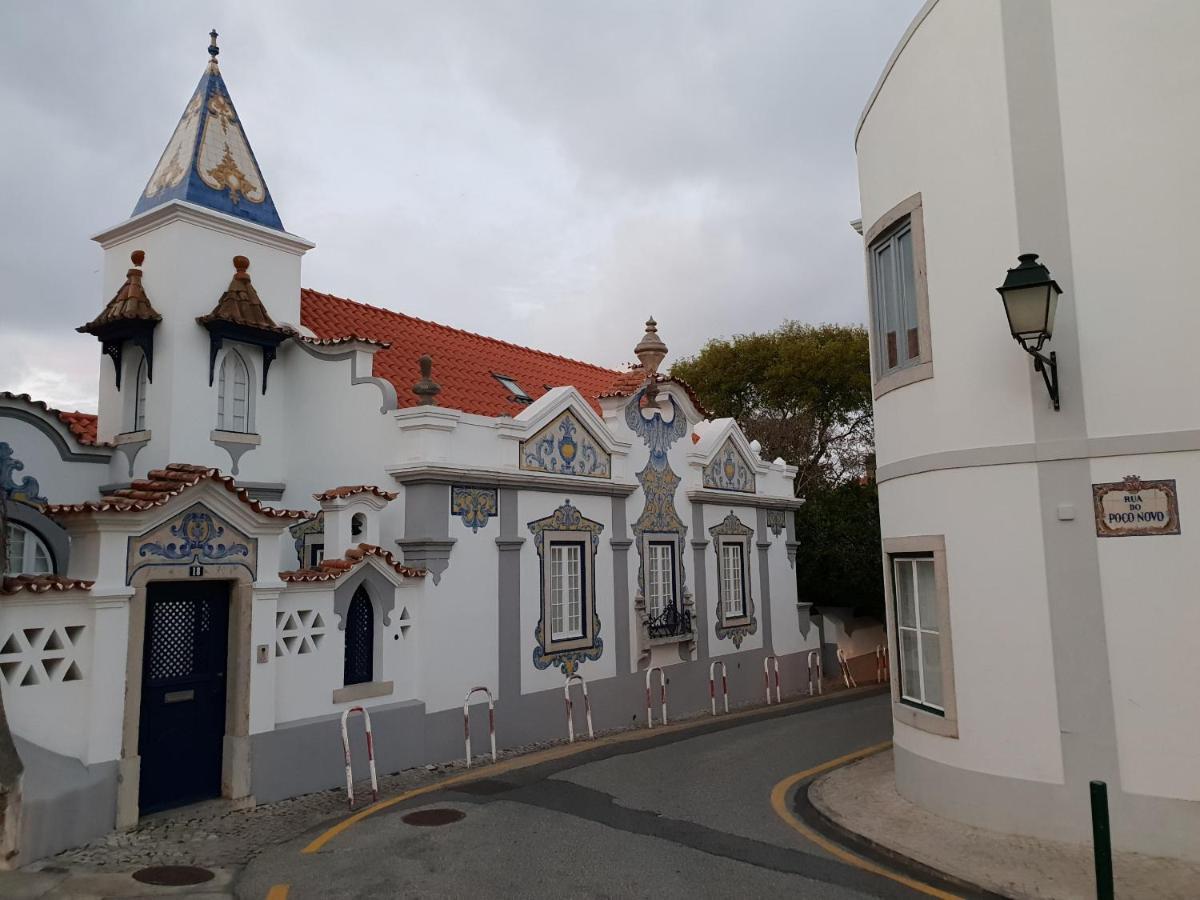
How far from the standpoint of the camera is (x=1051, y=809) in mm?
7438

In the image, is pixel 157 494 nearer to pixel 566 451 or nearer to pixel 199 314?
pixel 199 314

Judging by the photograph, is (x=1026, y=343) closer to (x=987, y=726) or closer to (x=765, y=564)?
(x=987, y=726)

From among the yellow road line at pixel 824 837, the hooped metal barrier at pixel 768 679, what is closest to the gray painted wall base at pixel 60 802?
the yellow road line at pixel 824 837

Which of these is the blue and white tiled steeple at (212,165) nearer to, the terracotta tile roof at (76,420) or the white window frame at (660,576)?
the terracotta tile roof at (76,420)

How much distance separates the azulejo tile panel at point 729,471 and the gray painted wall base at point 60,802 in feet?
38.2

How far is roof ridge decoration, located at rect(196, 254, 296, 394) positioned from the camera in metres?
12.8

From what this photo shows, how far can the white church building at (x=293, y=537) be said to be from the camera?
27.5 ft

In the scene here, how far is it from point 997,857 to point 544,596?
7.61 meters

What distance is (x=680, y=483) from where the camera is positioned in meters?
16.9

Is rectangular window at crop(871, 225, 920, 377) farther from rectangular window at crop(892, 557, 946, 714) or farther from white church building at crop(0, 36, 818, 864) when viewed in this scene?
white church building at crop(0, 36, 818, 864)

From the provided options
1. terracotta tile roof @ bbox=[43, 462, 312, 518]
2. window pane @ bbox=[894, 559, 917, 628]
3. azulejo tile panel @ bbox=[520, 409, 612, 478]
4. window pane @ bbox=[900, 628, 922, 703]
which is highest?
azulejo tile panel @ bbox=[520, 409, 612, 478]

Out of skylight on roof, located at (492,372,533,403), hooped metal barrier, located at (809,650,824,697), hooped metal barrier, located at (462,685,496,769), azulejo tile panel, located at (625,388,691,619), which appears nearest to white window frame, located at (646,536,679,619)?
azulejo tile panel, located at (625,388,691,619)

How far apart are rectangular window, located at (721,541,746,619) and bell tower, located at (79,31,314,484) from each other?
28.0 ft

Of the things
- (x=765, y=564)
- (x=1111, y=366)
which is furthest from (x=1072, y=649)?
(x=765, y=564)
